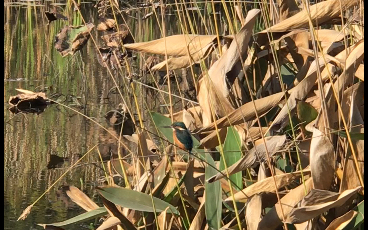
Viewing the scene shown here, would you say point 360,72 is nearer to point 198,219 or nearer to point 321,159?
point 321,159

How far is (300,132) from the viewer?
238cm

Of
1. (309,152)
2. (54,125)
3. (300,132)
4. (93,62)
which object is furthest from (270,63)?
(93,62)

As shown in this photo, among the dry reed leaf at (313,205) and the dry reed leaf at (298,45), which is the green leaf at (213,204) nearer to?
the dry reed leaf at (313,205)

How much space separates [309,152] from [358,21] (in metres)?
0.47

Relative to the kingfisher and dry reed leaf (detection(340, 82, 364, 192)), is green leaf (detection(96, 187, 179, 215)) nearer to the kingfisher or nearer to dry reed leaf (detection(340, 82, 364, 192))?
the kingfisher

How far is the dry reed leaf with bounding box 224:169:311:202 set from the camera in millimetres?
2166

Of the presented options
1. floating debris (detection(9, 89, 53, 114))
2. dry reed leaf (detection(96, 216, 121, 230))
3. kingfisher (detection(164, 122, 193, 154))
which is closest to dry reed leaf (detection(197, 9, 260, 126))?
kingfisher (detection(164, 122, 193, 154))

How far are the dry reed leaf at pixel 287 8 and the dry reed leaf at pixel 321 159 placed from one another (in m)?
0.68

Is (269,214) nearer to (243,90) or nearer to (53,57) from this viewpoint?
(243,90)

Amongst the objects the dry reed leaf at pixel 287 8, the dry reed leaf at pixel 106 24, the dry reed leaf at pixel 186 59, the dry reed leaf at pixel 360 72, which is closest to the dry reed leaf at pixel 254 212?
the dry reed leaf at pixel 360 72

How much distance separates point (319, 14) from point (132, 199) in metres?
0.81

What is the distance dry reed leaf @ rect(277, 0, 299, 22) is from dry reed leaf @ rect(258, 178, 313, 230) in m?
0.73

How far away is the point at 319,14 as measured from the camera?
2.41m

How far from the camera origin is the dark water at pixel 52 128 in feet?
9.64
